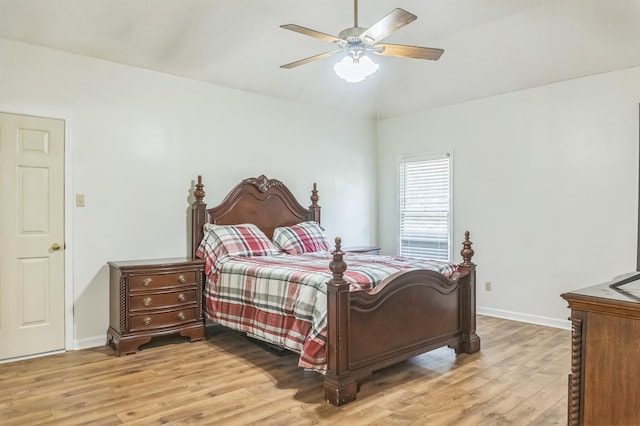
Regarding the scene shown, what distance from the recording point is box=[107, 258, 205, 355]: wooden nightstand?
3.68 metres

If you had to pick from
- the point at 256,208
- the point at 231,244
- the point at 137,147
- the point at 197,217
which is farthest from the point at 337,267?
the point at 137,147

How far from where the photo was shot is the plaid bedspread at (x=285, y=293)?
9.37ft

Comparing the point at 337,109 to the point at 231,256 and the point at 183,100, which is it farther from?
the point at 231,256

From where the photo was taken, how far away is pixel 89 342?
3895 mm

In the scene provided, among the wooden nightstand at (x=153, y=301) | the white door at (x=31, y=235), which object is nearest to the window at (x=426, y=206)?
the wooden nightstand at (x=153, y=301)

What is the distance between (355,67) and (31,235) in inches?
118

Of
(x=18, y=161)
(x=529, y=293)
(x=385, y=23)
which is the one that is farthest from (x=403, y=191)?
(x=18, y=161)

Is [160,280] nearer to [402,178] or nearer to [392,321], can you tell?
[392,321]

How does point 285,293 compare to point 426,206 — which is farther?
point 426,206

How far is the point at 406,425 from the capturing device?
2398mm

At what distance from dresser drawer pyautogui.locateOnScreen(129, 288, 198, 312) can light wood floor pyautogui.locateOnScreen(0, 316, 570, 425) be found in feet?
1.25

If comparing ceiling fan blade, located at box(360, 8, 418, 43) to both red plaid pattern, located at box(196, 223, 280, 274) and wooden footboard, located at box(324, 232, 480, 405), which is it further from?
red plaid pattern, located at box(196, 223, 280, 274)

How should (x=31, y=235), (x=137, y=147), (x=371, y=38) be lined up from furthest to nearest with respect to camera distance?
(x=137, y=147), (x=31, y=235), (x=371, y=38)

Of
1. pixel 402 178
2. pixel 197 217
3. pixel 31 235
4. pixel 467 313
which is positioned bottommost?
pixel 467 313
